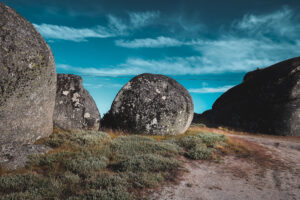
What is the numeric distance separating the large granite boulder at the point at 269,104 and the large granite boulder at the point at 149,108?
10602 millimetres

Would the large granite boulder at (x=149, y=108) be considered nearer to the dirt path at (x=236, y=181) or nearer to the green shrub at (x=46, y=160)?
the dirt path at (x=236, y=181)

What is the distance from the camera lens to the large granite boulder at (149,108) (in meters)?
10.8

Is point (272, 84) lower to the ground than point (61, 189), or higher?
higher

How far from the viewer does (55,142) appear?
7.50m

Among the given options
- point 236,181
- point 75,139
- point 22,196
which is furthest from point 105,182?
point 75,139

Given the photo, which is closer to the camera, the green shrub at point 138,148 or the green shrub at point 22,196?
the green shrub at point 22,196

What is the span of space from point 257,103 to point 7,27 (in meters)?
21.2

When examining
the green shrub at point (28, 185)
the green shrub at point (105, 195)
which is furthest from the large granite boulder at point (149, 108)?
the green shrub at point (105, 195)

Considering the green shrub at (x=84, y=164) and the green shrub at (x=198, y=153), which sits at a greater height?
the green shrub at (x=198, y=153)

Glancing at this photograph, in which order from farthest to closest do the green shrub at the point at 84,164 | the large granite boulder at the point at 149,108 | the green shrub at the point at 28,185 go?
the large granite boulder at the point at 149,108, the green shrub at the point at 84,164, the green shrub at the point at 28,185

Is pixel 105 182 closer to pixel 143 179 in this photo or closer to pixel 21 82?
pixel 143 179

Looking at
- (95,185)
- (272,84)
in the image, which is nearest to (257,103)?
(272,84)

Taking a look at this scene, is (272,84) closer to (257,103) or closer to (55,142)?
(257,103)

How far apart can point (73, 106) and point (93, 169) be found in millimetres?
4937
